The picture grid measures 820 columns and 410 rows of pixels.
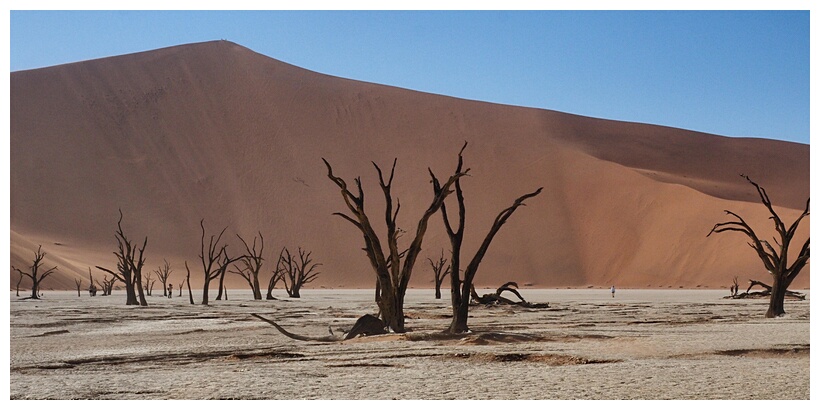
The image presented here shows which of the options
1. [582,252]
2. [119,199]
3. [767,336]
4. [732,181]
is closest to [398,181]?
[582,252]

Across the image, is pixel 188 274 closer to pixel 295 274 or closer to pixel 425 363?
pixel 295 274

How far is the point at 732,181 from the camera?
10525cm

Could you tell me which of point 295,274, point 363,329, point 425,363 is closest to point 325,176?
point 295,274

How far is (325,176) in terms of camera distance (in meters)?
94.6

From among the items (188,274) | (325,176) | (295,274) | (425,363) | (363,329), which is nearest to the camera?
(425,363)

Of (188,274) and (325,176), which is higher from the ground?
(325,176)

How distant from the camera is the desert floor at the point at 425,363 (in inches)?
389

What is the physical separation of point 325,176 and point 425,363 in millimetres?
82698

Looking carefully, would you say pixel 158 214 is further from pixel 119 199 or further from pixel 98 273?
pixel 98 273

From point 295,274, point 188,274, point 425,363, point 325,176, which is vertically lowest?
point 295,274

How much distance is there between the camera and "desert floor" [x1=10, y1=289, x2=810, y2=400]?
988cm

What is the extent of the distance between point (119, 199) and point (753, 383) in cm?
8139

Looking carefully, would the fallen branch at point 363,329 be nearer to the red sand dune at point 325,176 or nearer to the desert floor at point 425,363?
the desert floor at point 425,363

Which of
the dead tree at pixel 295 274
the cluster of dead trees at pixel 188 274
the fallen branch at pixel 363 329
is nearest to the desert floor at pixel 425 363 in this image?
the fallen branch at pixel 363 329
